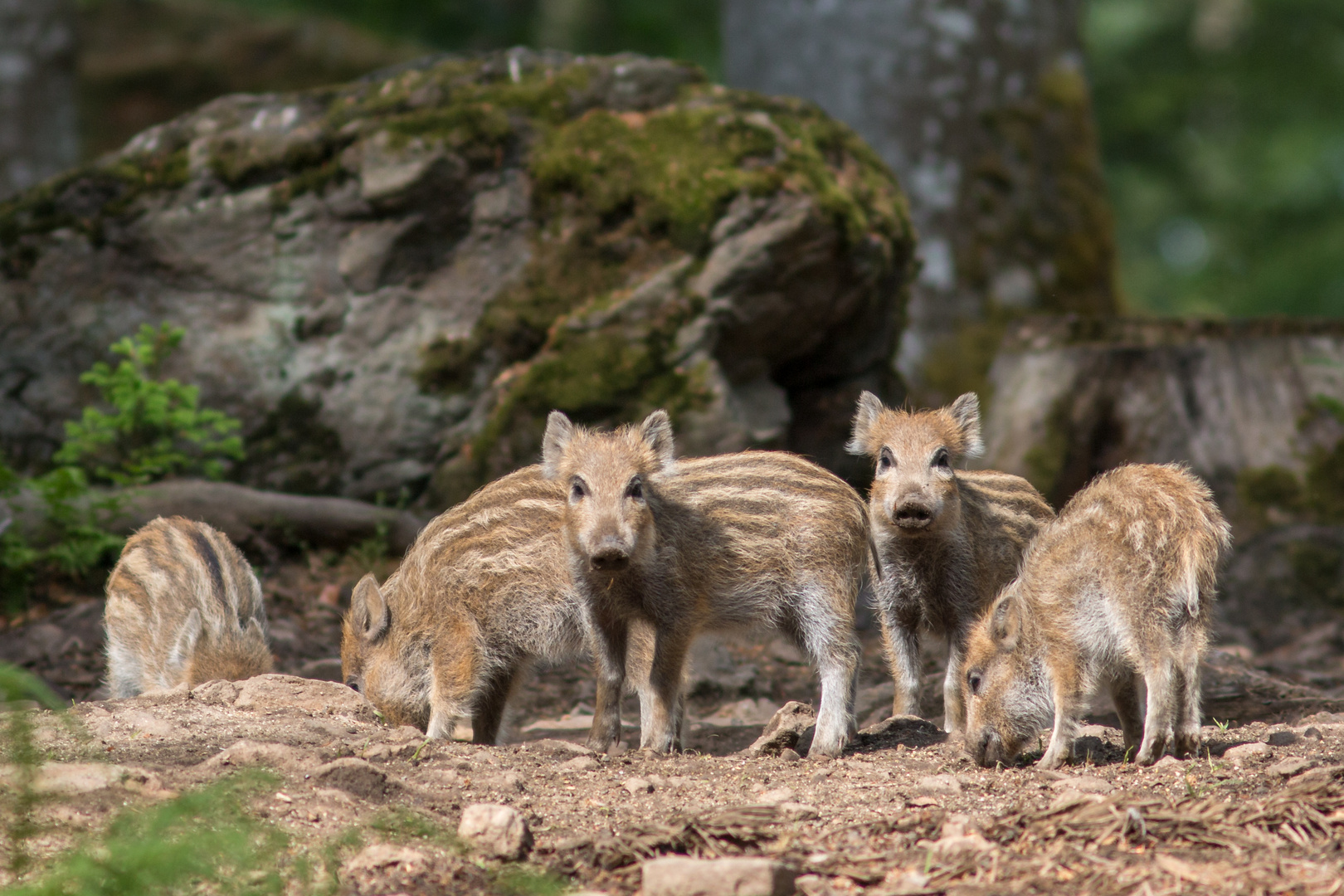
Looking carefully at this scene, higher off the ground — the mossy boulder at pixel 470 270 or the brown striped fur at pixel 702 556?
the mossy boulder at pixel 470 270

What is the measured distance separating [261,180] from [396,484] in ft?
6.91

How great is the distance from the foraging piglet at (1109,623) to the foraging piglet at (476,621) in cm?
158

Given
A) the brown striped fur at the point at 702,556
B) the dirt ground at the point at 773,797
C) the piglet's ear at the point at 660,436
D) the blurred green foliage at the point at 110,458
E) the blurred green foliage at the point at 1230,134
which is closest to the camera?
the dirt ground at the point at 773,797

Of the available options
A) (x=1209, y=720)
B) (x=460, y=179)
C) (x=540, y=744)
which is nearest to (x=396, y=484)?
(x=460, y=179)

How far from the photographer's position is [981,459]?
929 cm

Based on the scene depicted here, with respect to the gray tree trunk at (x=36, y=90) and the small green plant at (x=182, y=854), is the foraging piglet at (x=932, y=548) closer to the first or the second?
the small green plant at (x=182, y=854)

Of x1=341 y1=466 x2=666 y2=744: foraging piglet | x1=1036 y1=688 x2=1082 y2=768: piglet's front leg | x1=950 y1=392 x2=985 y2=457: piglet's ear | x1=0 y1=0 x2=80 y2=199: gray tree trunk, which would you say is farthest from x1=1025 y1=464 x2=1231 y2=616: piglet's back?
x1=0 y1=0 x2=80 y2=199: gray tree trunk

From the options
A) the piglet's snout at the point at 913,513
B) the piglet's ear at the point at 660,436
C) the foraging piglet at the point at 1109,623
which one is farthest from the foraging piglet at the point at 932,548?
the piglet's ear at the point at 660,436

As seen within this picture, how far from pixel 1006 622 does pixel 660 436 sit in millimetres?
1649

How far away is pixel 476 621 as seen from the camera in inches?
232

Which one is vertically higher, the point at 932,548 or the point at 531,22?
the point at 531,22

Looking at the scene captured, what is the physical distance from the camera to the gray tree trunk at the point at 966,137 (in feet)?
35.5

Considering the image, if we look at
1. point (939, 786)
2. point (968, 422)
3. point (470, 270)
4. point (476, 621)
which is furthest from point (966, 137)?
point (939, 786)

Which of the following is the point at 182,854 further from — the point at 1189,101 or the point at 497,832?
the point at 1189,101
